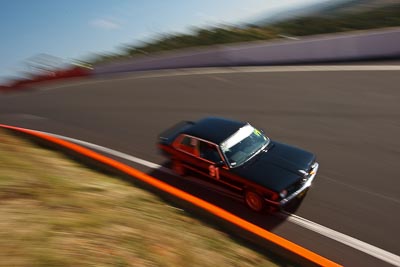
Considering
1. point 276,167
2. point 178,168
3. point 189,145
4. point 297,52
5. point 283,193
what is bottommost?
point 178,168

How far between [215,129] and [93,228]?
364 centimetres

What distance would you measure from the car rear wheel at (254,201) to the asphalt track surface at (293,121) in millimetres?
169

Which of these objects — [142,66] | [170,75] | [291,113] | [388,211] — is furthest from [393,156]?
[142,66]

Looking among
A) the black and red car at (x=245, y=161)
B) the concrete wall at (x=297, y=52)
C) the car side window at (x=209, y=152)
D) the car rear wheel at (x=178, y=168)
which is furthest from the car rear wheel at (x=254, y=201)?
the concrete wall at (x=297, y=52)

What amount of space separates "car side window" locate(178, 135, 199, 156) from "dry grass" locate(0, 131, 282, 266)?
1.46 m

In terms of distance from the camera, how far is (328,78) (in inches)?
518

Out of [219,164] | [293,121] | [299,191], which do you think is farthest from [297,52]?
[299,191]

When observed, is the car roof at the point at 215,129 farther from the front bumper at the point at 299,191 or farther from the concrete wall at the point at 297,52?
the concrete wall at the point at 297,52

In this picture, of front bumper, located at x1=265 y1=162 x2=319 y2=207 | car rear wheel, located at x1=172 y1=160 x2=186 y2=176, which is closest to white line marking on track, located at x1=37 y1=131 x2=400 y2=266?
front bumper, located at x1=265 y1=162 x2=319 y2=207

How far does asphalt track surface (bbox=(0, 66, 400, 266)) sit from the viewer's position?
6.59 meters

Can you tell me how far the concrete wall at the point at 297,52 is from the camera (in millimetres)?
13883

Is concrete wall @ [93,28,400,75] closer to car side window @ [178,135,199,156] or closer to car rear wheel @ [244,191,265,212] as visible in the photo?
car side window @ [178,135,199,156]

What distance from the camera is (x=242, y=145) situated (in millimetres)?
7578

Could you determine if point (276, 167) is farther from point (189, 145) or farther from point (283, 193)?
point (189, 145)
